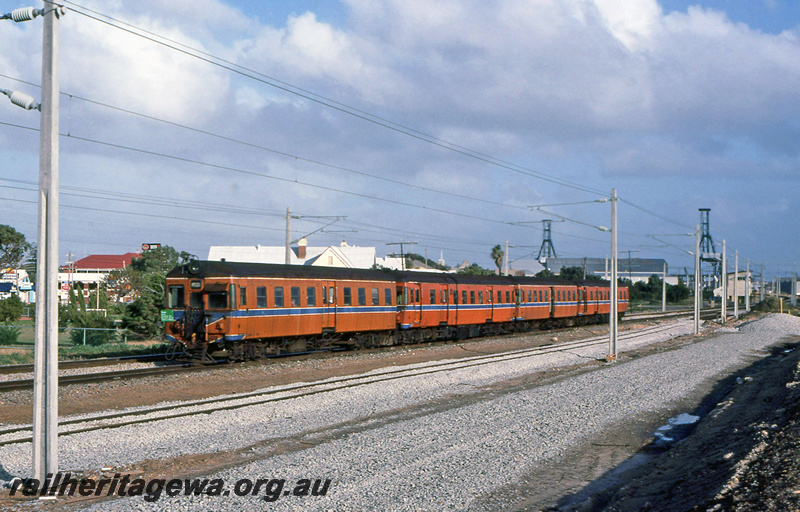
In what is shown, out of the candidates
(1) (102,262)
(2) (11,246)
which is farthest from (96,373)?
(1) (102,262)

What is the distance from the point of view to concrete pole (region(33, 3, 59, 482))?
28.0ft

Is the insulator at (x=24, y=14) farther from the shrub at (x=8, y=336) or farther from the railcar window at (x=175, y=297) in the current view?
the shrub at (x=8, y=336)

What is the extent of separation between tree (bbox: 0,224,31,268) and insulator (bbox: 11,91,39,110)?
53400mm

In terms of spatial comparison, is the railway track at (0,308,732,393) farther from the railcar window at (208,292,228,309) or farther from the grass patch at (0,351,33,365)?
the grass patch at (0,351,33,365)

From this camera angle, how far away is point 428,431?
41.2 ft

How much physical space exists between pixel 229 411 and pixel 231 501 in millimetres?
6405

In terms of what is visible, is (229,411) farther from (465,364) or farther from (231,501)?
(465,364)

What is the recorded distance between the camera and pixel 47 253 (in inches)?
338

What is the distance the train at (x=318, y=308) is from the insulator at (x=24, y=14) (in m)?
14.1

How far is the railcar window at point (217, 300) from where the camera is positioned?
72.1ft

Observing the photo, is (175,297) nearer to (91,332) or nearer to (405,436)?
(405,436)

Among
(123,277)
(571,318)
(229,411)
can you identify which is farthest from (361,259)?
(229,411)

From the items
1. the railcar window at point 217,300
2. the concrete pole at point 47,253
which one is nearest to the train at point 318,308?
the railcar window at point 217,300

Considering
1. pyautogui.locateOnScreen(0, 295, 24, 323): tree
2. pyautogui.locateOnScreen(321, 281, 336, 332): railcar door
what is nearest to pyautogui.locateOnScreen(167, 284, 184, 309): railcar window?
pyautogui.locateOnScreen(321, 281, 336, 332): railcar door
